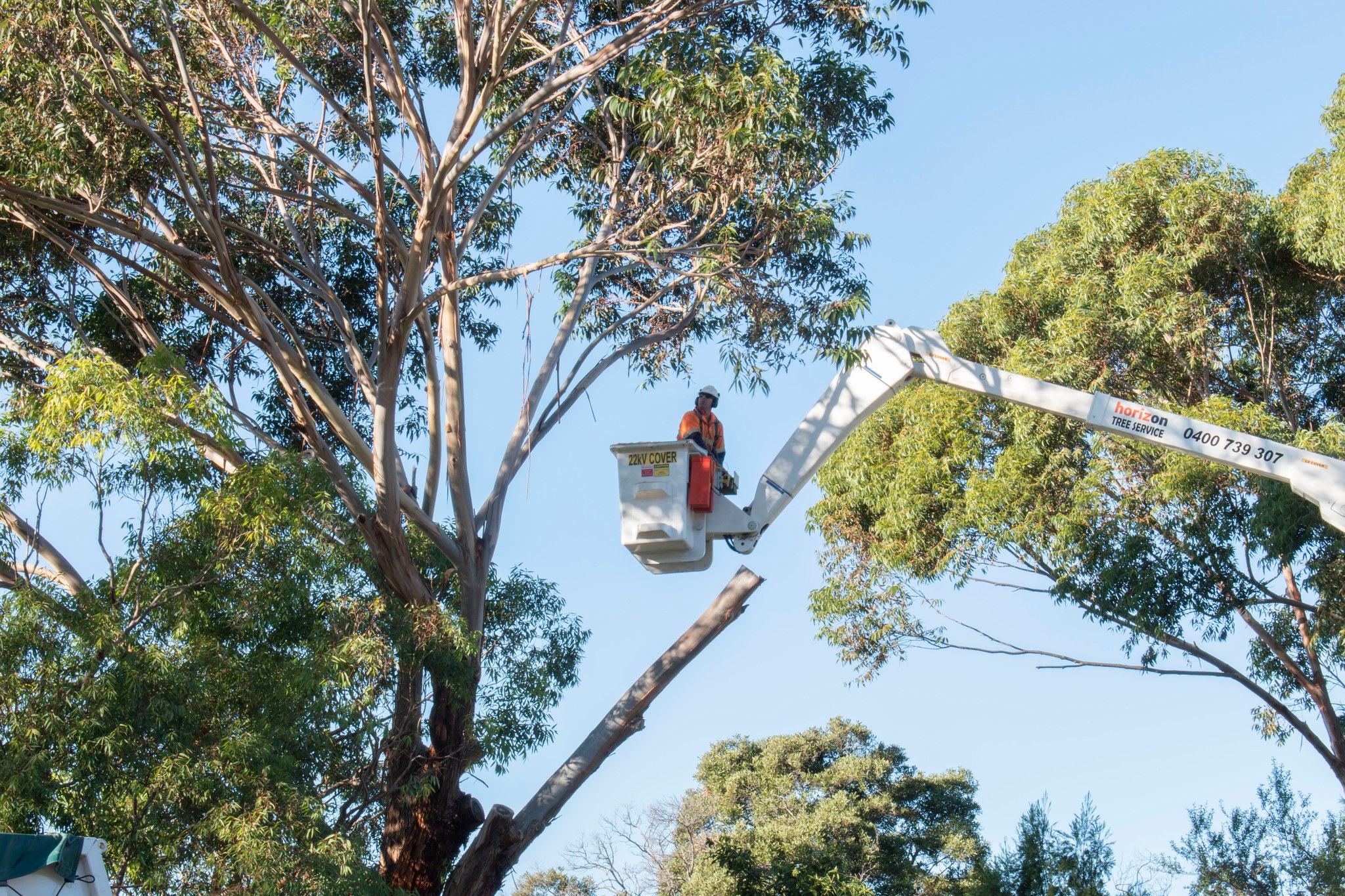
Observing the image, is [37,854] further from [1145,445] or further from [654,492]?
[1145,445]

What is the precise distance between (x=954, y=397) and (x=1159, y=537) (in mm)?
2439

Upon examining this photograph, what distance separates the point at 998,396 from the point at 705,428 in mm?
2073

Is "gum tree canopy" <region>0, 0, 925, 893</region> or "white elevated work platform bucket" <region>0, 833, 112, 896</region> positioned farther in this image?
"gum tree canopy" <region>0, 0, 925, 893</region>

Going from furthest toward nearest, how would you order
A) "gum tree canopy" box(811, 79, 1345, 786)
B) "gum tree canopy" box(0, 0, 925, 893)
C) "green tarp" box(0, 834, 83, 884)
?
"gum tree canopy" box(811, 79, 1345, 786)
"gum tree canopy" box(0, 0, 925, 893)
"green tarp" box(0, 834, 83, 884)

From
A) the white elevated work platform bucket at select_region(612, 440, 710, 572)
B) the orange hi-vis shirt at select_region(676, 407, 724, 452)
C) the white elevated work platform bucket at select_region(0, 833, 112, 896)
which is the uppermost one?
the orange hi-vis shirt at select_region(676, 407, 724, 452)

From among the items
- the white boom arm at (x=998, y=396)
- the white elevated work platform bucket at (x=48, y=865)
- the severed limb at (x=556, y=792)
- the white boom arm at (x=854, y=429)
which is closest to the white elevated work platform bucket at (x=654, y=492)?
the white boom arm at (x=854, y=429)

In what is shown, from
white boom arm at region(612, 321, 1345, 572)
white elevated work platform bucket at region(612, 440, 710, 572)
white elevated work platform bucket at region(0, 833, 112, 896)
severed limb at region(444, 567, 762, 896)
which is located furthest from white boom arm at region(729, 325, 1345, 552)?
white elevated work platform bucket at region(0, 833, 112, 896)

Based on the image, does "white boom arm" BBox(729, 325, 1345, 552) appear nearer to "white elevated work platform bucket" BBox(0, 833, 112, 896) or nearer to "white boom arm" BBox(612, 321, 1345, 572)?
"white boom arm" BBox(612, 321, 1345, 572)

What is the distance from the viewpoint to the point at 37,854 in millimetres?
4559

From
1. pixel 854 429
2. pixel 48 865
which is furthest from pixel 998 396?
pixel 48 865

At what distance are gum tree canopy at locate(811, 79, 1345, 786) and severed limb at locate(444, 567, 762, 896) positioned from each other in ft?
16.9

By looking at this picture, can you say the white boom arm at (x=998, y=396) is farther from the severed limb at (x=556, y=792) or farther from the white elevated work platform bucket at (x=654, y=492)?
the severed limb at (x=556, y=792)

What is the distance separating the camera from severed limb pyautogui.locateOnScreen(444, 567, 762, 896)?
8.98 metres

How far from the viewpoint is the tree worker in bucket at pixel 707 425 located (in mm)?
8000
